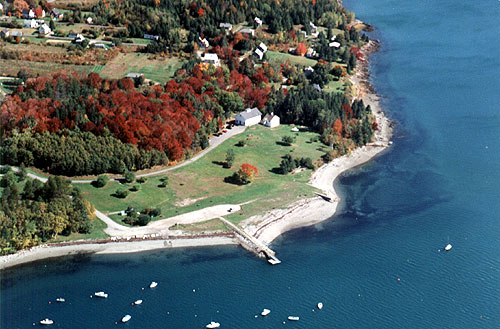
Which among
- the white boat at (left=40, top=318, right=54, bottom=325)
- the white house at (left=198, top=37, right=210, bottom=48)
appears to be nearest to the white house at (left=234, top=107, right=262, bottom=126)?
the white house at (left=198, top=37, right=210, bottom=48)

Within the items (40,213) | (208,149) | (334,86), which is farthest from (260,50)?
(40,213)

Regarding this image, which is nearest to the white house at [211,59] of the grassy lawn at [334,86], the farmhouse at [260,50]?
the farmhouse at [260,50]

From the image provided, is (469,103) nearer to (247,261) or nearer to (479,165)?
(479,165)

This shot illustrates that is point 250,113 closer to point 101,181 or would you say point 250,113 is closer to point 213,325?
point 101,181

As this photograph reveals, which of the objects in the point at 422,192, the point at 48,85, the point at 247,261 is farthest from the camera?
the point at 48,85

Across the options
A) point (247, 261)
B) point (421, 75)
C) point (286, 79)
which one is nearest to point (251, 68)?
point (286, 79)

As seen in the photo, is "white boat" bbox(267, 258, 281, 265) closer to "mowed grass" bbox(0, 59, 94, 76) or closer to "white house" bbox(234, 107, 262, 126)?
"white house" bbox(234, 107, 262, 126)
